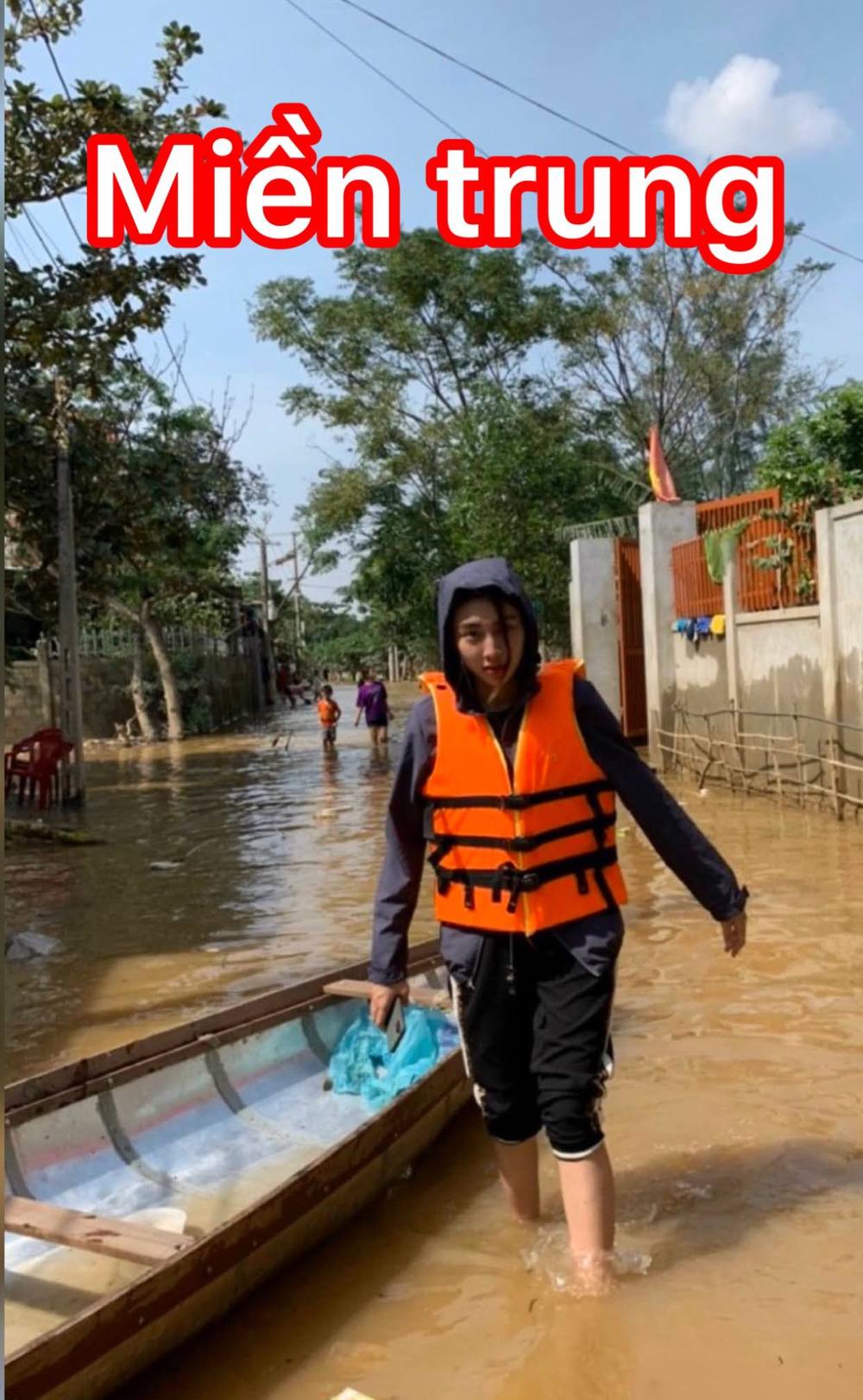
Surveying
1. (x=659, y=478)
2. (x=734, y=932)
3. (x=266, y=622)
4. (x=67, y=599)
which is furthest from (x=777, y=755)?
(x=266, y=622)

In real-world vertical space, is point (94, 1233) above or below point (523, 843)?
below

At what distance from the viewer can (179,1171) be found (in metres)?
4.12

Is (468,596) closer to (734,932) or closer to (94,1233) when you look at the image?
(734,932)

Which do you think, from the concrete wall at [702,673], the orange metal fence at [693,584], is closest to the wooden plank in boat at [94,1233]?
the concrete wall at [702,673]

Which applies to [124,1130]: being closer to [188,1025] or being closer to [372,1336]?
[188,1025]

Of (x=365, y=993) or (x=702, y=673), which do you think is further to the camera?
(x=702, y=673)

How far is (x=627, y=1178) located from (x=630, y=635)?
1519 cm

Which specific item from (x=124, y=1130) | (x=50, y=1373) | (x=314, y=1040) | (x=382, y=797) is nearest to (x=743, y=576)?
(x=382, y=797)

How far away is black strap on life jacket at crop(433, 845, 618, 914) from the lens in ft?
10.3

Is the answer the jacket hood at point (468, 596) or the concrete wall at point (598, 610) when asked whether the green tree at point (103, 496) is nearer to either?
the concrete wall at point (598, 610)

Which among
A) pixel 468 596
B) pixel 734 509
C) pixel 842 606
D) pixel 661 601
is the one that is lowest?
pixel 468 596

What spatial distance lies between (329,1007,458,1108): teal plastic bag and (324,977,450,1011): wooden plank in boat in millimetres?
53

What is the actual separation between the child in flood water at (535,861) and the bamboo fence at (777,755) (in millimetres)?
8384

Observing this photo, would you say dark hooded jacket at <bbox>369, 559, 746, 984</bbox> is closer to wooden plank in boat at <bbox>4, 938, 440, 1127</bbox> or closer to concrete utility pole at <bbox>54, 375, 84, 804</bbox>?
wooden plank in boat at <bbox>4, 938, 440, 1127</bbox>
